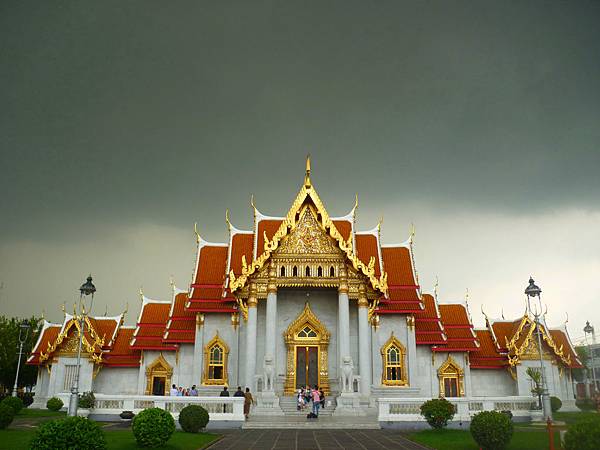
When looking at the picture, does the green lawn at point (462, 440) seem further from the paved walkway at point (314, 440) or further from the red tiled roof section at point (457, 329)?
the red tiled roof section at point (457, 329)

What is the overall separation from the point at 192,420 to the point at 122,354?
14.6 m

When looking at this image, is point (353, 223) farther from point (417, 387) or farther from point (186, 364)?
point (186, 364)

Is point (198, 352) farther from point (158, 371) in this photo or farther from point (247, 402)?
point (247, 402)

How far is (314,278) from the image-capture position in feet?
88.6

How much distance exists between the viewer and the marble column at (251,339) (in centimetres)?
2577

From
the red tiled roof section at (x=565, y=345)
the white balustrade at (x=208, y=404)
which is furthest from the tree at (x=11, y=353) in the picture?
the red tiled roof section at (x=565, y=345)

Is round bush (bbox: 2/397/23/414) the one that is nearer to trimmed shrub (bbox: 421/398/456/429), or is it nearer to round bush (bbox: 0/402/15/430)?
round bush (bbox: 0/402/15/430)

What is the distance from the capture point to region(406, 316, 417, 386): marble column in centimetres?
2845

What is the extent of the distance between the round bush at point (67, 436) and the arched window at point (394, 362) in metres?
19.6

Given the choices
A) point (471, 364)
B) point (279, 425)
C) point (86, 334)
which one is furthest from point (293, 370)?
point (86, 334)

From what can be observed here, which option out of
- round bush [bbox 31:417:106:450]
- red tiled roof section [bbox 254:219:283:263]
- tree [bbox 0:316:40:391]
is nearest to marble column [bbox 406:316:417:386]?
red tiled roof section [bbox 254:219:283:263]

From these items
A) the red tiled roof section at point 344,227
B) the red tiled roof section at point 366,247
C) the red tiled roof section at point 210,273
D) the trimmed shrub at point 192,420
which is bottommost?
the trimmed shrub at point 192,420

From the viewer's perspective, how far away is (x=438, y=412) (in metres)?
19.7

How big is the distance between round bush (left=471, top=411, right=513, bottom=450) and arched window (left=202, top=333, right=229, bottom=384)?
648 inches
